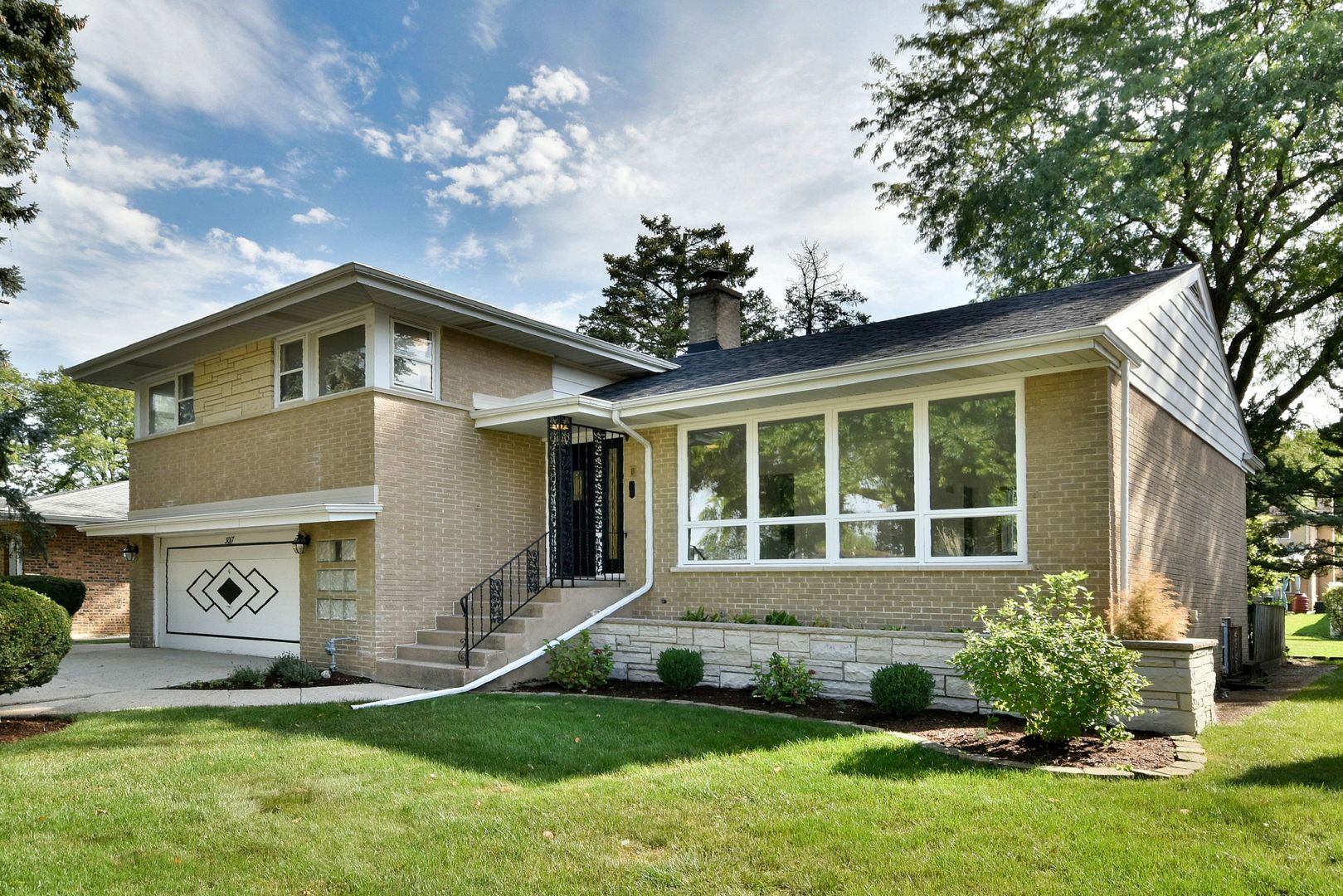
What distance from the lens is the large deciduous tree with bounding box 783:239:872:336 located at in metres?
30.1

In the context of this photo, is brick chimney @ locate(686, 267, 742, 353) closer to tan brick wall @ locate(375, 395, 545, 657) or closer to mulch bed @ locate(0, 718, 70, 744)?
tan brick wall @ locate(375, 395, 545, 657)

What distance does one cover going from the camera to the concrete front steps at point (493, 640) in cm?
965

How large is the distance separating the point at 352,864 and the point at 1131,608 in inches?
Answer: 262

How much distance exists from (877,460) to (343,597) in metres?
6.76

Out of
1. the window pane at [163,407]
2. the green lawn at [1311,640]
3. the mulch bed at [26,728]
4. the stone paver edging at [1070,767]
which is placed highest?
the window pane at [163,407]

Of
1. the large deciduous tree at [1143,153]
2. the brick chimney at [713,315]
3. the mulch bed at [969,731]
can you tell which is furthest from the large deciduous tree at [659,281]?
the mulch bed at [969,731]

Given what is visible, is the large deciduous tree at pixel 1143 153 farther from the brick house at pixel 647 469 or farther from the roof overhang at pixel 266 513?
the roof overhang at pixel 266 513

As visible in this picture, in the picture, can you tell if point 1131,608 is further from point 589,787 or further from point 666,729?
point 589,787

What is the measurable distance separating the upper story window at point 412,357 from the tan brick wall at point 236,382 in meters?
2.51

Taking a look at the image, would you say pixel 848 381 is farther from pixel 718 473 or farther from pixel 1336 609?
pixel 1336 609

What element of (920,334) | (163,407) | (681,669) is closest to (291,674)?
(681,669)

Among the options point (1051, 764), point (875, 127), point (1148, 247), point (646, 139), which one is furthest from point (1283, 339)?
point (1051, 764)

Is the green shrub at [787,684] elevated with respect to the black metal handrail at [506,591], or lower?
lower

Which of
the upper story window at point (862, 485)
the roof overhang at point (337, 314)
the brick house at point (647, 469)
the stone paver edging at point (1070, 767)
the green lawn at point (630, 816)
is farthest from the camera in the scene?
the roof overhang at point (337, 314)
